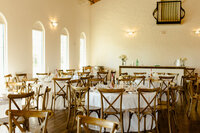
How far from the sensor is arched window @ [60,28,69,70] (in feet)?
36.0

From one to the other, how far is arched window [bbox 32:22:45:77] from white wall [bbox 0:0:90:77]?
199mm

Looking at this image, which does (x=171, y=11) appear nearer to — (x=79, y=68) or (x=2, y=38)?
(x=79, y=68)

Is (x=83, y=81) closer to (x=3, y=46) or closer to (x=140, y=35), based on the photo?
(x=3, y=46)

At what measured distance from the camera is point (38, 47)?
29.6ft

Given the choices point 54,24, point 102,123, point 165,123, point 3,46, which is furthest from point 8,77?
point 102,123

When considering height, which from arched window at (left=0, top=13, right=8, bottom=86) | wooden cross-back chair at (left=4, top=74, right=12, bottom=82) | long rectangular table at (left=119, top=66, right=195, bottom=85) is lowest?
wooden cross-back chair at (left=4, top=74, right=12, bottom=82)

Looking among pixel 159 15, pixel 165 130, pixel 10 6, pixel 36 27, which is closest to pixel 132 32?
pixel 159 15

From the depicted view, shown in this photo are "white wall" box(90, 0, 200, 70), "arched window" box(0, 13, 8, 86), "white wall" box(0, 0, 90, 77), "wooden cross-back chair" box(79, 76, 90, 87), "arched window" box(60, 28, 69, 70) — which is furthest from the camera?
"white wall" box(90, 0, 200, 70)

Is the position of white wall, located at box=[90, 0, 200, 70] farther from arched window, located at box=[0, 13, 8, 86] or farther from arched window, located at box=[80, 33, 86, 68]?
arched window, located at box=[0, 13, 8, 86]

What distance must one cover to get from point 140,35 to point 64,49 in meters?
4.64

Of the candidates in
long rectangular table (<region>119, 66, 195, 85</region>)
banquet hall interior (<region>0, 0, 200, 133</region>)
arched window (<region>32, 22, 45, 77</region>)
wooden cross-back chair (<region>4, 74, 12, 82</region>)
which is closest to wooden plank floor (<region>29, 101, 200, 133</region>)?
banquet hall interior (<region>0, 0, 200, 133</region>)

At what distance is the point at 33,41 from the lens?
8.70m

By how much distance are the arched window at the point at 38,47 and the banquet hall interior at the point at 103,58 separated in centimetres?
4

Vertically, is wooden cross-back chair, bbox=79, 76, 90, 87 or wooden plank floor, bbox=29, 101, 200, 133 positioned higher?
wooden cross-back chair, bbox=79, 76, 90, 87
